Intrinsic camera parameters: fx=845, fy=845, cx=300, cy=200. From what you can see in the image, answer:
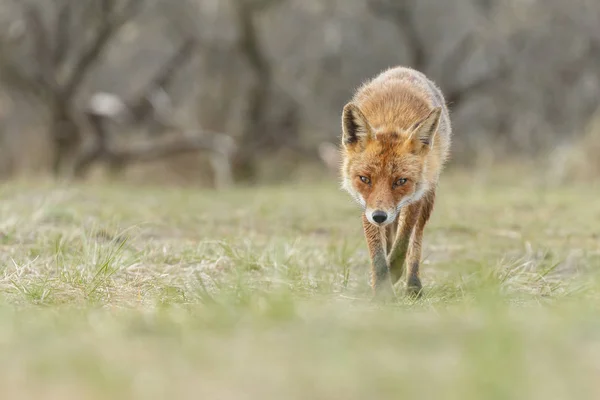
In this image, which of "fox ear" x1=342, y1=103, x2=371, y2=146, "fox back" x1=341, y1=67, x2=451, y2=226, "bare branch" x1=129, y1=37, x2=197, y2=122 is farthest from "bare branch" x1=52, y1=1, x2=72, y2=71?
"fox ear" x1=342, y1=103, x2=371, y2=146

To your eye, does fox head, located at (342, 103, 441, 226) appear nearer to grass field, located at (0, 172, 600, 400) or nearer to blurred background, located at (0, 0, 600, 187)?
grass field, located at (0, 172, 600, 400)

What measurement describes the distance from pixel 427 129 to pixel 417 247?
932mm

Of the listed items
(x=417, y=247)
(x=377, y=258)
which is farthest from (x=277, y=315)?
(x=417, y=247)

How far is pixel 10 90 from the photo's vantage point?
1992 centimetres

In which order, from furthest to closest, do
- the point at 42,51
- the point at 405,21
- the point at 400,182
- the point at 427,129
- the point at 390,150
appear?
the point at 405,21 → the point at 42,51 → the point at 427,129 → the point at 390,150 → the point at 400,182

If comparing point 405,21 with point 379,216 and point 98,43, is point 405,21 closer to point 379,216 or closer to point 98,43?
point 98,43

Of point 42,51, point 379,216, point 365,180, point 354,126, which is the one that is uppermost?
point 354,126

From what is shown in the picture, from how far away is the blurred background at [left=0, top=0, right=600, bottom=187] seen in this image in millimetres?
18547

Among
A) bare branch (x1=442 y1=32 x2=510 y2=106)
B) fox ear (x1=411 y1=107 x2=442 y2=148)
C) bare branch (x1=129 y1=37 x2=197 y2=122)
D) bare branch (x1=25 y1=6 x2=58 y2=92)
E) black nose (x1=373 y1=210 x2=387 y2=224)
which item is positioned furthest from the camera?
bare branch (x1=442 y1=32 x2=510 y2=106)

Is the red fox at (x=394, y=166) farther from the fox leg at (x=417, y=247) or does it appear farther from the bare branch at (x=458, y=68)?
the bare branch at (x=458, y=68)

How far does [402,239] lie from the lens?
609 centimetres

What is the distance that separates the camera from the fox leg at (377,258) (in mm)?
5582

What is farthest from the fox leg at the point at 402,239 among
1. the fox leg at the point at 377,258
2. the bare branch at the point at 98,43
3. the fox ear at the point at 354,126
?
the bare branch at the point at 98,43

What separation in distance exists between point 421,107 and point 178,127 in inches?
544
